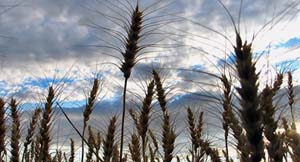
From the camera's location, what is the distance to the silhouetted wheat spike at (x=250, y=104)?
9.42 ft

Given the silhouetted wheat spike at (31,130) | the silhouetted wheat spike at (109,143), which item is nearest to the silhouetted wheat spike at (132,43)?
the silhouetted wheat spike at (109,143)

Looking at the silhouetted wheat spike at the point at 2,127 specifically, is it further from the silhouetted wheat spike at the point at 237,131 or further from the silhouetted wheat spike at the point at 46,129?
the silhouetted wheat spike at the point at 237,131

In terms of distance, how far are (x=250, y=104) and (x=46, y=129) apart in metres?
4.41

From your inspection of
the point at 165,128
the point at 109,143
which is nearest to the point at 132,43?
the point at 165,128

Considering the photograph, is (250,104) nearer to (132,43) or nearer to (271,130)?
(271,130)

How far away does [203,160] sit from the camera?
21.9 feet

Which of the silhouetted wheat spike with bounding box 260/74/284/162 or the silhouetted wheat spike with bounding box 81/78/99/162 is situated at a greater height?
the silhouetted wheat spike with bounding box 81/78/99/162

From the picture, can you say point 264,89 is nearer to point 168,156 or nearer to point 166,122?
point 168,156

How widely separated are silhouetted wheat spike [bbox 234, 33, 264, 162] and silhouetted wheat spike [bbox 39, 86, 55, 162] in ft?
13.4

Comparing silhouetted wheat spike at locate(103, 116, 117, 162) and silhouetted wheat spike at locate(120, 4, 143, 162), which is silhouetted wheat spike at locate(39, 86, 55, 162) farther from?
silhouetted wheat spike at locate(120, 4, 143, 162)

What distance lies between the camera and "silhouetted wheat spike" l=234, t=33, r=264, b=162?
2.87 meters

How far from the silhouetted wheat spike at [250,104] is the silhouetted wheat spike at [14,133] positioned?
4.11m

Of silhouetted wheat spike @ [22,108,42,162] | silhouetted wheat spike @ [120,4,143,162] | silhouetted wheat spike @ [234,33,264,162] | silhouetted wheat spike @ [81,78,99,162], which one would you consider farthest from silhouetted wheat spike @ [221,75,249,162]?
silhouetted wheat spike @ [22,108,42,162]

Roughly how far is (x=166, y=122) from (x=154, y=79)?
923mm
